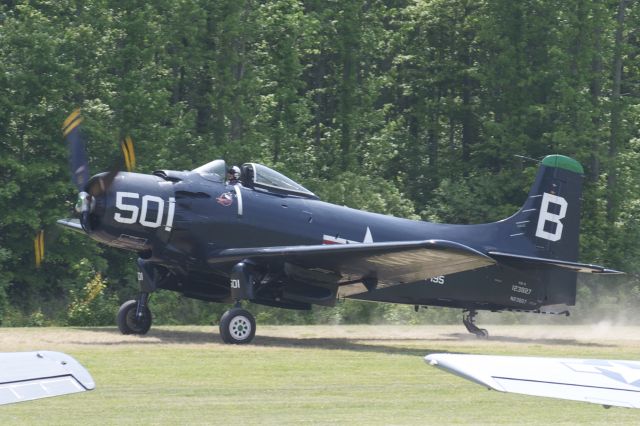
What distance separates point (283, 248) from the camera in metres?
16.7

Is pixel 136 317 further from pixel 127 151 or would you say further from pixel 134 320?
pixel 127 151

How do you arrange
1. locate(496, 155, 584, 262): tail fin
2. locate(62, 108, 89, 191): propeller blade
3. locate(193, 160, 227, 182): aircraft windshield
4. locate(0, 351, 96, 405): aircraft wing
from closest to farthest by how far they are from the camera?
locate(0, 351, 96, 405): aircraft wing
locate(193, 160, 227, 182): aircraft windshield
locate(62, 108, 89, 191): propeller blade
locate(496, 155, 584, 262): tail fin

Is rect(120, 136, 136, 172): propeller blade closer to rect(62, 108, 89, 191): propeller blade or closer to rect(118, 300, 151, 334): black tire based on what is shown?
rect(62, 108, 89, 191): propeller blade

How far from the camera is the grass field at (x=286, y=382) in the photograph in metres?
10.9

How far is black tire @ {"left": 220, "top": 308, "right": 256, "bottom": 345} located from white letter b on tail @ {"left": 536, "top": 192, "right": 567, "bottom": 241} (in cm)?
563

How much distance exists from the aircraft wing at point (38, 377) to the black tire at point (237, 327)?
11.1 meters

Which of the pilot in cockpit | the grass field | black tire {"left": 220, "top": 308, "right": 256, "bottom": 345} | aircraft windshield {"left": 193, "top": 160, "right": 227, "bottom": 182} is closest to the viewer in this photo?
the grass field

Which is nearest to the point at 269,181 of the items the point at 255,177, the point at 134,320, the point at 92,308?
the point at 255,177

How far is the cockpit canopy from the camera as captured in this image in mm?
17250

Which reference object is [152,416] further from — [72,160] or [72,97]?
[72,97]

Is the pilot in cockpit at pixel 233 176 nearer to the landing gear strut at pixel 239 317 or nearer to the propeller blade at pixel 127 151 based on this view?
the landing gear strut at pixel 239 317

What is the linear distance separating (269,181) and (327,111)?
21.2 m

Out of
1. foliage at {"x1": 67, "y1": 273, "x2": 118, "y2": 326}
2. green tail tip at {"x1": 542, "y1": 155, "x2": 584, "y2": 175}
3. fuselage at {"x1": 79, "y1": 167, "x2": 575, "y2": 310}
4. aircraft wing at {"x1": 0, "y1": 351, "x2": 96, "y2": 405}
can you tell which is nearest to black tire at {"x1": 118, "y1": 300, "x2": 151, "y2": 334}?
fuselage at {"x1": 79, "y1": 167, "x2": 575, "y2": 310}

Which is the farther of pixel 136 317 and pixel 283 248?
pixel 136 317
